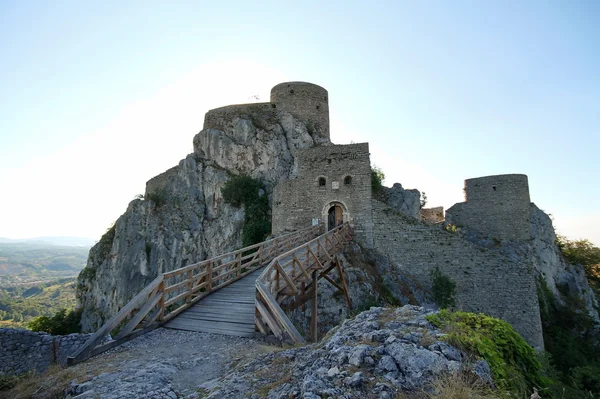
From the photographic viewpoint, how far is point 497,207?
61.7ft

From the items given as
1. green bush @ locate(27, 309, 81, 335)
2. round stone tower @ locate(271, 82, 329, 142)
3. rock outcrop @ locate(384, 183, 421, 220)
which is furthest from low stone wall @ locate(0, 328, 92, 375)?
green bush @ locate(27, 309, 81, 335)

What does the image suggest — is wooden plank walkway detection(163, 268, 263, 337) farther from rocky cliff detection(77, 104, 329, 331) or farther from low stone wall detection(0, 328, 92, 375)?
rocky cliff detection(77, 104, 329, 331)

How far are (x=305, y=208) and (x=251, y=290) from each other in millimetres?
9097

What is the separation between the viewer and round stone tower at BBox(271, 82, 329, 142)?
86.9 feet

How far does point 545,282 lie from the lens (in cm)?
1803

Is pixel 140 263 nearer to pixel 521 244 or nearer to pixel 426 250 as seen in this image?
pixel 426 250

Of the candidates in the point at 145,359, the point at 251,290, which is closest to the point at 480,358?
the point at 145,359

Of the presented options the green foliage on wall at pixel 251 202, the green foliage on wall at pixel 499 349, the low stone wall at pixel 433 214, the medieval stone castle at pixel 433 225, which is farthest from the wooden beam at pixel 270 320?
the low stone wall at pixel 433 214

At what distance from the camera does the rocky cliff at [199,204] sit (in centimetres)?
2488

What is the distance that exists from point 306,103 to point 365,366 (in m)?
25.3

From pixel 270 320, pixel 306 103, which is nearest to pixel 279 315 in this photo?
pixel 270 320

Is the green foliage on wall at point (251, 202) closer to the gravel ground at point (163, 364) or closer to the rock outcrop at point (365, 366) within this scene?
the gravel ground at point (163, 364)

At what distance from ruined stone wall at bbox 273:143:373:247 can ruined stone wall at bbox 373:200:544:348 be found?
100 cm

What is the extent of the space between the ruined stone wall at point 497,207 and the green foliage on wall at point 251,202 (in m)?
12.3
